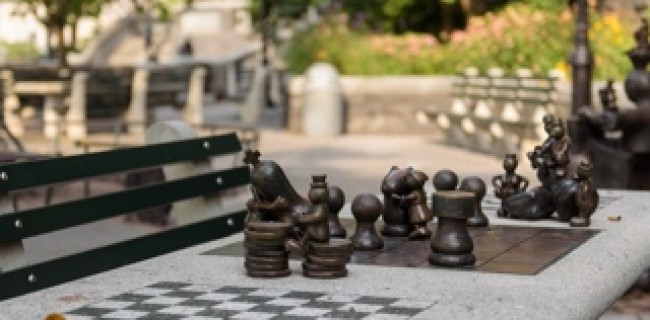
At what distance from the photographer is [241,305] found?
4.64m

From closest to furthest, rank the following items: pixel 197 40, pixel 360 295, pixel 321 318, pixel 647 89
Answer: pixel 321 318 → pixel 360 295 → pixel 647 89 → pixel 197 40

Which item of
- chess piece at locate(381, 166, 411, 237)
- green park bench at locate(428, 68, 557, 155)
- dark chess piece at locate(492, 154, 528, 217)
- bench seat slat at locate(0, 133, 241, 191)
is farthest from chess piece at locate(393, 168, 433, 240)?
green park bench at locate(428, 68, 557, 155)

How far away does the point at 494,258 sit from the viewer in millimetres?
5477

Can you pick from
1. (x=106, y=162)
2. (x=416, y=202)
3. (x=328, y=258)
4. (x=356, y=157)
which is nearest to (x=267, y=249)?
(x=328, y=258)

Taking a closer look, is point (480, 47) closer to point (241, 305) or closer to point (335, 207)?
point (335, 207)

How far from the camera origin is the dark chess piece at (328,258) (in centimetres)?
503

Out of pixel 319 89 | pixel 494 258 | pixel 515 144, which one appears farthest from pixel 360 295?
pixel 319 89

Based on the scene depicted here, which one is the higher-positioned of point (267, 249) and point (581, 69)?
point (581, 69)

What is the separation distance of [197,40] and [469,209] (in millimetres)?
40888

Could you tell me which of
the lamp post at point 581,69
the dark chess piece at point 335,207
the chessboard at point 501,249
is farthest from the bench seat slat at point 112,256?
the lamp post at point 581,69

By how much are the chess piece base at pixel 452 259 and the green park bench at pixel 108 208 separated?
146 cm

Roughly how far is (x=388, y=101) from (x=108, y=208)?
50.5 ft

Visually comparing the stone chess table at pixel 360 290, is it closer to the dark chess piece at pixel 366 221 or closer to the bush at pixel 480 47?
the dark chess piece at pixel 366 221

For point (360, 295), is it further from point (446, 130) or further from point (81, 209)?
point (446, 130)
